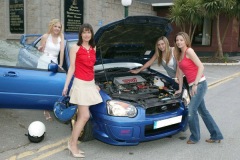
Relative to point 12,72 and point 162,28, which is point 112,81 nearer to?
point 162,28

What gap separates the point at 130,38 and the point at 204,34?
50.8 ft

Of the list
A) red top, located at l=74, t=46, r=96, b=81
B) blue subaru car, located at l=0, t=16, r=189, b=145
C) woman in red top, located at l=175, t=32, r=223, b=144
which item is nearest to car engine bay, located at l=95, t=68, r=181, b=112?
blue subaru car, located at l=0, t=16, r=189, b=145

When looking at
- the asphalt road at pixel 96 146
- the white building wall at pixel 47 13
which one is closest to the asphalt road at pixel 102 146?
the asphalt road at pixel 96 146

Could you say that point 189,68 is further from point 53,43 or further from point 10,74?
point 10,74

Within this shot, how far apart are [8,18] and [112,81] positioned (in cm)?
961

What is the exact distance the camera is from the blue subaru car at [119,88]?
3504 mm

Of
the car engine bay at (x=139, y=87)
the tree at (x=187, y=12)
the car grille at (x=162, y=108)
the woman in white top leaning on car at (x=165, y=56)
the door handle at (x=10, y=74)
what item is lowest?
the car grille at (x=162, y=108)

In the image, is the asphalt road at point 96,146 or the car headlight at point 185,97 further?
the car headlight at point 185,97

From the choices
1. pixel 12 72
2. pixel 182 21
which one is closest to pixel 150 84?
pixel 12 72

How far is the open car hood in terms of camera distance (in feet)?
12.8

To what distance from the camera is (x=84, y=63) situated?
11.1 ft

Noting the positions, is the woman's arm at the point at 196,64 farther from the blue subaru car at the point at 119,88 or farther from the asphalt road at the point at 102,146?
the asphalt road at the point at 102,146

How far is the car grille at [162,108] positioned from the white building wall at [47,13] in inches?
342

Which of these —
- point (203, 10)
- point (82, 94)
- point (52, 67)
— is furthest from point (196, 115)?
point (203, 10)
